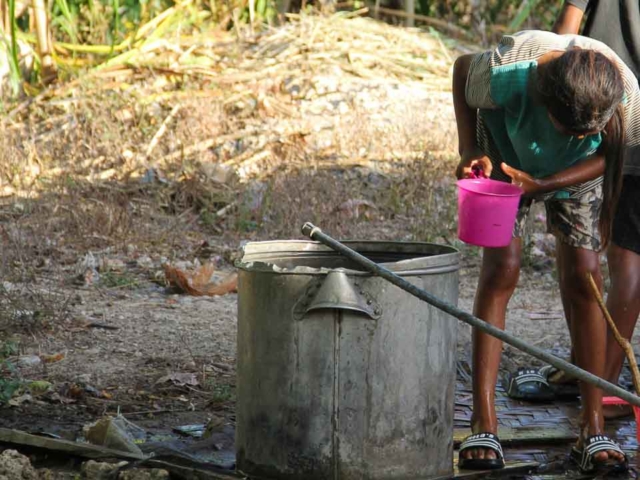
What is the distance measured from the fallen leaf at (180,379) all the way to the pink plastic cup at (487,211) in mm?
1377

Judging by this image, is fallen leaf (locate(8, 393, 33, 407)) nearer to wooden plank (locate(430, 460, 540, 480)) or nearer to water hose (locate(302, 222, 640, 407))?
water hose (locate(302, 222, 640, 407))

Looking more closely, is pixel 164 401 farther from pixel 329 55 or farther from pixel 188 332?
pixel 329 55

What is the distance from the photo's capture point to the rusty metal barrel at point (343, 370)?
2607mm

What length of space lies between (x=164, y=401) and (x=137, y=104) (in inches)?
176

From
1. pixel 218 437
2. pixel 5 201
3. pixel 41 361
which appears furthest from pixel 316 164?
pixel 218 437

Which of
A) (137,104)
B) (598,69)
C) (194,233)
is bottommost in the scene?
(194,233)

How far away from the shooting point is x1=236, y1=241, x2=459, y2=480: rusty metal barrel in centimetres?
261

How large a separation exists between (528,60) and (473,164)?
0.34 meters

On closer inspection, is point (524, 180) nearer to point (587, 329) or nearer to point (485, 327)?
point (587, 329)

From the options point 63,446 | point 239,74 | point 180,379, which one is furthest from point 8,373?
point 239,74

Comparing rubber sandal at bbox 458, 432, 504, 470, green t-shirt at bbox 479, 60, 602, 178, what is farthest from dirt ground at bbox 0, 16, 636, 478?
green t-shirt at bbox 479, 60, 602, 178

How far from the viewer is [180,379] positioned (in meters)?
3.76

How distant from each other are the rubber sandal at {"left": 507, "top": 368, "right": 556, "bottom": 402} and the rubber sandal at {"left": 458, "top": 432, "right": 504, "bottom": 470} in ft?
2.41

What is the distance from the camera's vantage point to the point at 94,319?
14.9ft
